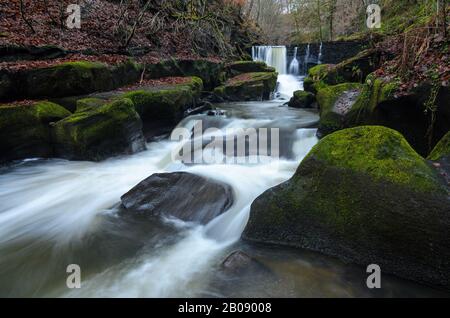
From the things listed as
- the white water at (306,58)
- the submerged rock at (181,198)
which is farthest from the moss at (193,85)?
the white water at (306,58)

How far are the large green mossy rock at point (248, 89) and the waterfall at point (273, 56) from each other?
5528 millimetres

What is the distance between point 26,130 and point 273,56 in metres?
17.5

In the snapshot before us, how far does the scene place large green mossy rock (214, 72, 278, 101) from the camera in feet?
46.4

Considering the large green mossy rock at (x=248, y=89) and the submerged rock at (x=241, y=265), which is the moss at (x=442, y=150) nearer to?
the submerged rock at (x=241, y=265)

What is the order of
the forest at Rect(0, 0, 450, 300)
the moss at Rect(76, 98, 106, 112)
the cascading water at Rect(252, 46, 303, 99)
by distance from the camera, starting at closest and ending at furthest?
the forest at Rect(0, 0, 450, 300), the moss at Rect(76, 98, 106, 112), the cascading water at Rect(252, 46, 303, 99)

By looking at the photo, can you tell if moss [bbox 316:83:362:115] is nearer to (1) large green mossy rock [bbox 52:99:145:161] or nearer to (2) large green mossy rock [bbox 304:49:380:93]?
(2) large green mossy rock [bbox 304:49:380:93]

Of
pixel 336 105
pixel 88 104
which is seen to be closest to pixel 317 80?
pixel 336 105

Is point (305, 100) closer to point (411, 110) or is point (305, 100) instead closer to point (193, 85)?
point (193, 85)

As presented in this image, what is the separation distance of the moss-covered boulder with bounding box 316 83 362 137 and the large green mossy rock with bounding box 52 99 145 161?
13.9 feet

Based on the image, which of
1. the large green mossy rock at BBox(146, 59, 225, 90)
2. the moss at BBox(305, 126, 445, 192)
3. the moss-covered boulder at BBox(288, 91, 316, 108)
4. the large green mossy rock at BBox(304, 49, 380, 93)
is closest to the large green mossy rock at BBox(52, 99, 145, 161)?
the moss at BBox(305, 126, 445, 192)

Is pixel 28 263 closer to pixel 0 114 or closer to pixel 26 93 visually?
pixel 0 114

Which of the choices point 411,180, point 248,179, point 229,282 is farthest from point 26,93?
point 411,180

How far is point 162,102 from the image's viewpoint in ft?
28.5

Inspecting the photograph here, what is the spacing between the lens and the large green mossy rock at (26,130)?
21.1 feet
